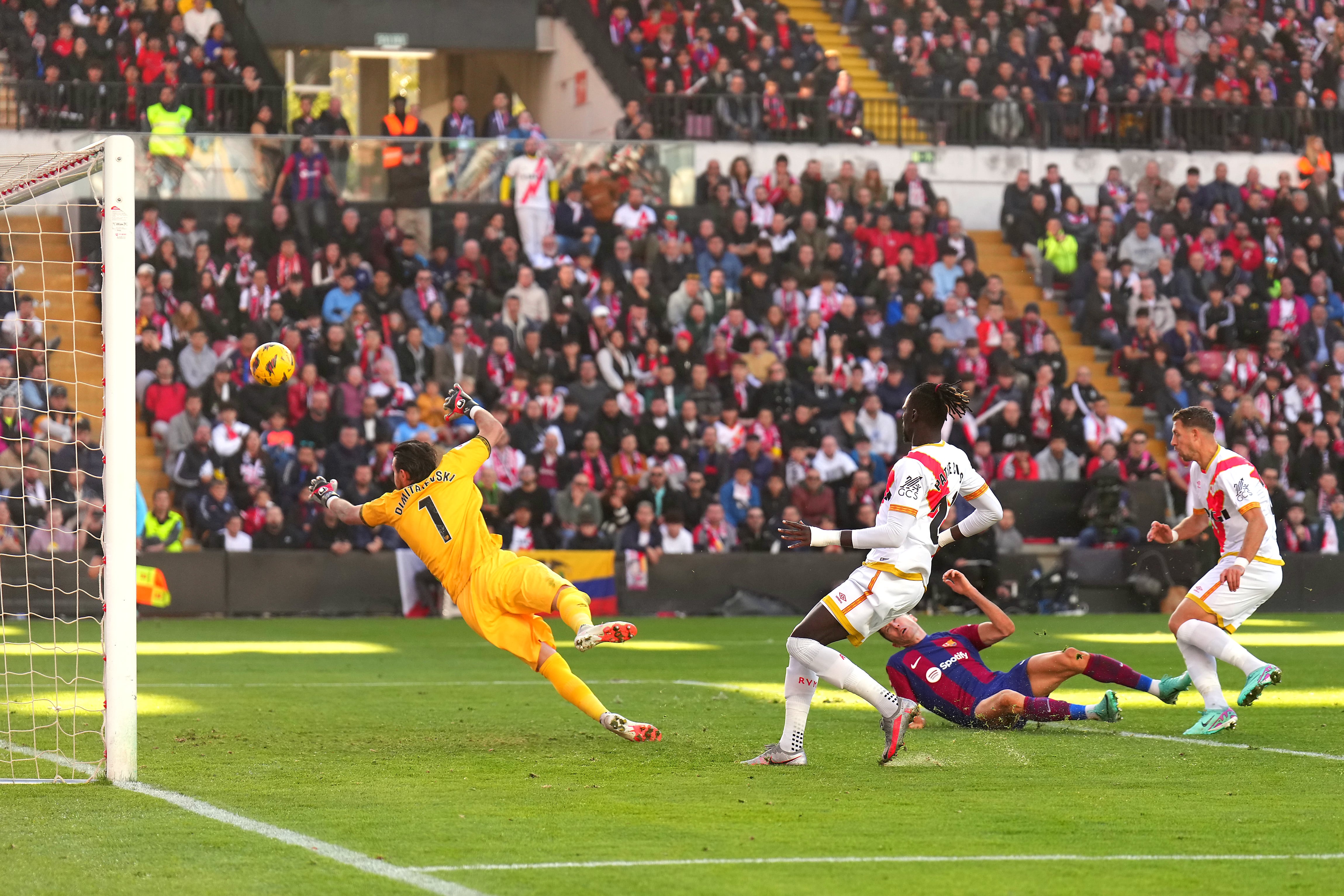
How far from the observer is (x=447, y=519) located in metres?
10.7

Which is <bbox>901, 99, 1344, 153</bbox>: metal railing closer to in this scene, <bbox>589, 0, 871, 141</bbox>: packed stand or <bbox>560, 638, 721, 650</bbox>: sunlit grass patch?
<bbox>589, 0, 871, 141</bbox>: packed stand

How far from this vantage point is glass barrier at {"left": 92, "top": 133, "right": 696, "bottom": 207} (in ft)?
82.2

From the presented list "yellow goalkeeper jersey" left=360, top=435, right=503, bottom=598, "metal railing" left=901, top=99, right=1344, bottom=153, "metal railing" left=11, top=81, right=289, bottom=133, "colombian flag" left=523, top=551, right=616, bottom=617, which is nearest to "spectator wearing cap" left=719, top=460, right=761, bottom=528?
"colombian flag" left=523, top=551, right=616, bottom=617

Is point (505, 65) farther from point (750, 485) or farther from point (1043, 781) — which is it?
point (1043, 781)

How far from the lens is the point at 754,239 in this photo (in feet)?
88.3

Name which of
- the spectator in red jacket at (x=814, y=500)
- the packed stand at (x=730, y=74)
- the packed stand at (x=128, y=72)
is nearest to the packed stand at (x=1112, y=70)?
the packed stand at (x=730, y=74)

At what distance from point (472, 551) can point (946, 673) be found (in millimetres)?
2968

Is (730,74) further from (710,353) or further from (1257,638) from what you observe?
(1257,638)

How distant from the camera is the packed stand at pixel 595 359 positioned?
22391 millimetres

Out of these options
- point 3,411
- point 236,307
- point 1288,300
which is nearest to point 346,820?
point 3,411

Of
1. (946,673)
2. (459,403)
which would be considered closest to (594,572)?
(459,403)

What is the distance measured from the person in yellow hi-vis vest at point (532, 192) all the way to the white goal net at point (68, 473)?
20.6 ft

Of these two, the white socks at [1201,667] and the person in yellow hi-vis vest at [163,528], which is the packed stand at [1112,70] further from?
the white socks at [1201,667]

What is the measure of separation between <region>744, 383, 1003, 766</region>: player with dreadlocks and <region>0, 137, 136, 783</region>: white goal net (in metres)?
3.38
